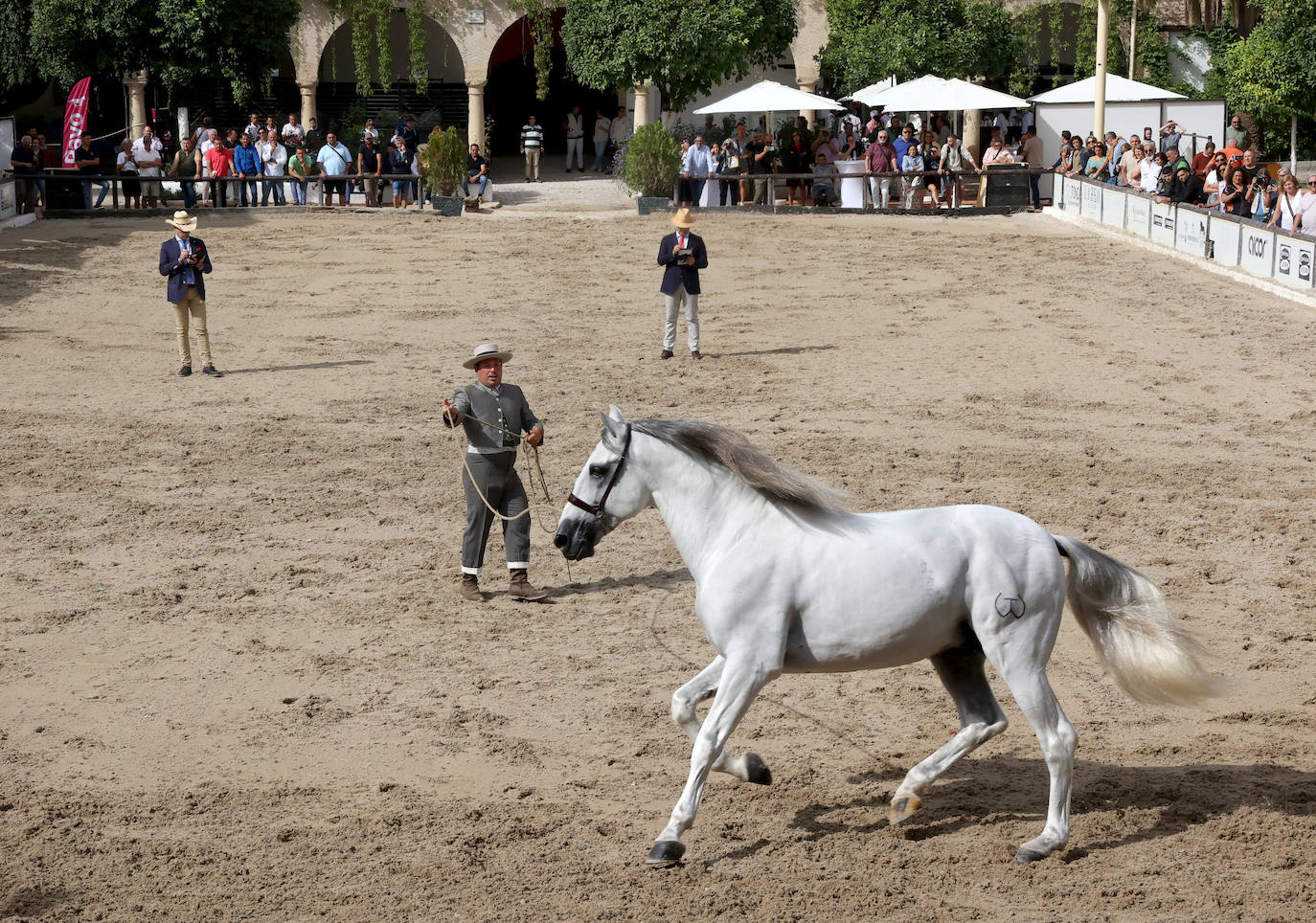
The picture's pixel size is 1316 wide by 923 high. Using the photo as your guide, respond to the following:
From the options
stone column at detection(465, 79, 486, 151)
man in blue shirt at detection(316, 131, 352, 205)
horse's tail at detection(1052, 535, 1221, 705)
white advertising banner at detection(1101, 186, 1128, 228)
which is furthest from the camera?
stone column at detection(465, 79, 486, 151)

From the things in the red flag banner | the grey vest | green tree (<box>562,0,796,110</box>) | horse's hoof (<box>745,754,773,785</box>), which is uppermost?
green tree (<box>562,0,796,110</box>)

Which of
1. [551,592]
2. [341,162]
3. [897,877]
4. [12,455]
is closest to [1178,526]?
[551,592]

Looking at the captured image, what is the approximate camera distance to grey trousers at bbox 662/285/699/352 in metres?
18.4

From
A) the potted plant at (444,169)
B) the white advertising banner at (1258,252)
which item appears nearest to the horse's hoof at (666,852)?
the white advertising banner at (1258,252)

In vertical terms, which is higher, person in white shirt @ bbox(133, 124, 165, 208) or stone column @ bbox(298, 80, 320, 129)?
stone column @ bbox(298, 80, 320, 129)

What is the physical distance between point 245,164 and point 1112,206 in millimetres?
17780

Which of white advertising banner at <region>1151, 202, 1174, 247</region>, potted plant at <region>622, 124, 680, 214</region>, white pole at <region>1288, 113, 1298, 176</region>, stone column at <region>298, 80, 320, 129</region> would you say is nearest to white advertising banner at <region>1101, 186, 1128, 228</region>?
white advertising banner at <region>1151, 202, 1174, 247</region>

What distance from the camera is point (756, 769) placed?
24.0 feet

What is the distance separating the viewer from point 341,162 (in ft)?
107

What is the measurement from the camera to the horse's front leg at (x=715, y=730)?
6574mm

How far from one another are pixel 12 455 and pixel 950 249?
1727cm

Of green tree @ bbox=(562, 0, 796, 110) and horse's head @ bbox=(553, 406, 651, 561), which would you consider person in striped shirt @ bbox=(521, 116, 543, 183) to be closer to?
green tree @ bbox=(562, 0, 796, 110)

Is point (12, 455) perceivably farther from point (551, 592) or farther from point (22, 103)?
point (22, 103)

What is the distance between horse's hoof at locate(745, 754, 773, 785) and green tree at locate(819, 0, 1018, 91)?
1226 inches
